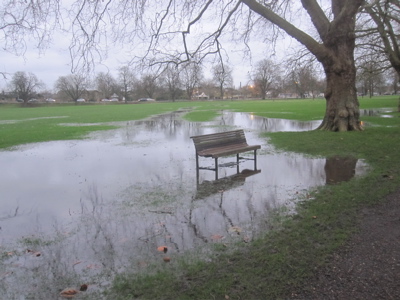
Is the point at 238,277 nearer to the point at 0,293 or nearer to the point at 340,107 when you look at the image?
the point at 0,293

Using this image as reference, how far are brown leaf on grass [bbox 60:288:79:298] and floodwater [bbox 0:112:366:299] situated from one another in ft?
0.21

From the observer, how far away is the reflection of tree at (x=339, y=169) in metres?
7.18

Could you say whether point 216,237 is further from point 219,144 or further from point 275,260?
point 219,144

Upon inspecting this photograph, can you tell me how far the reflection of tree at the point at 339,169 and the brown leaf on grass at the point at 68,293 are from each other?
5307 millimetres

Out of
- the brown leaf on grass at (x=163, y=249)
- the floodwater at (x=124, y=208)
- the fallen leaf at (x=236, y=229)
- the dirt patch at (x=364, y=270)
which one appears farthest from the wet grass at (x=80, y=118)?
the dirt patch at (x=364, y=270)

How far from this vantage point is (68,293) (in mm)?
3207

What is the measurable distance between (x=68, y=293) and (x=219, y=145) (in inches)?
229

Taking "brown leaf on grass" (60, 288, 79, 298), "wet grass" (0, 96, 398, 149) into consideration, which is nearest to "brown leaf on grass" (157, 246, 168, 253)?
"brown leaf on grass" (60, 288, 79, 298)

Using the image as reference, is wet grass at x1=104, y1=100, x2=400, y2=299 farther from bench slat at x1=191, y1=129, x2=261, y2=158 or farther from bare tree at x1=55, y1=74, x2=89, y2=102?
bare tree at x1=55, y1=74, x2=89, y2=102

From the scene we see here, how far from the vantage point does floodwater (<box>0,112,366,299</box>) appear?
12.4 feet

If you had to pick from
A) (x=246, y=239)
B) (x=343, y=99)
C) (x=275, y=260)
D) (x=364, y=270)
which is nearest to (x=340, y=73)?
(x=343, y=99)

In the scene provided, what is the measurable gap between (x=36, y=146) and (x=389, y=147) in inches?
504

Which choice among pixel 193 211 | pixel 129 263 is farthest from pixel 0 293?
pixel 193 211

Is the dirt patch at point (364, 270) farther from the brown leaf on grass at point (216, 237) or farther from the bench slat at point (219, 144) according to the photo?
the bench slat at point (219, 144)
